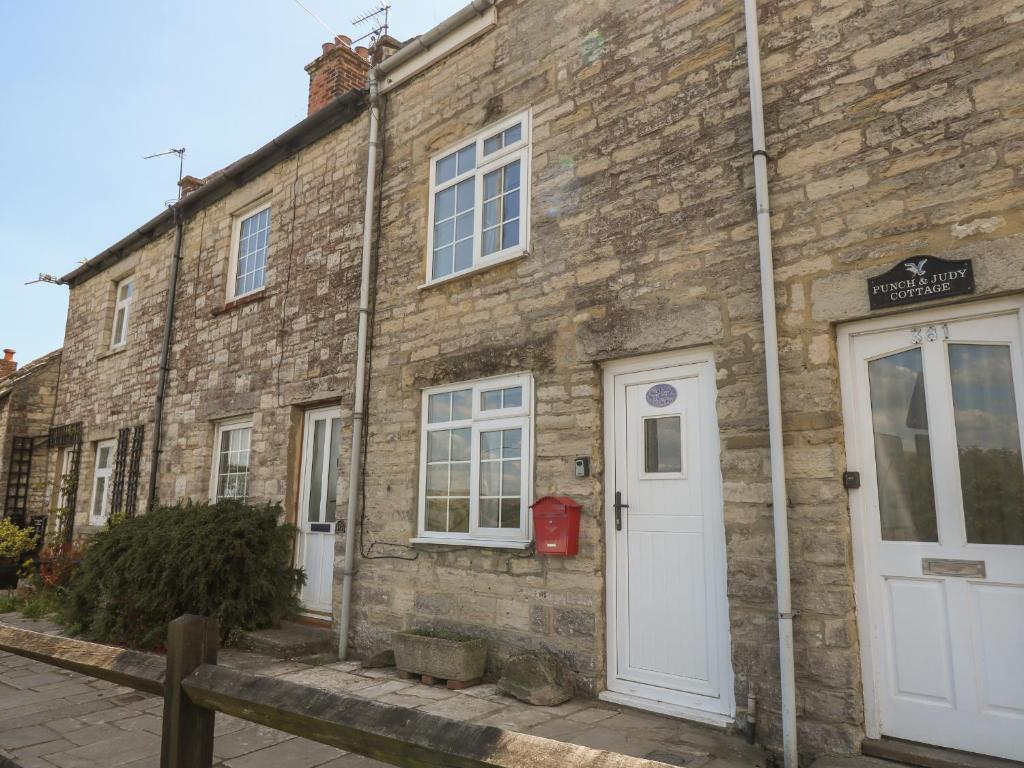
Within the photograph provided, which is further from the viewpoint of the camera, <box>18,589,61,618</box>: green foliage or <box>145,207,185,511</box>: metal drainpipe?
<box>145,207,185,511</box>: metal drainpipe

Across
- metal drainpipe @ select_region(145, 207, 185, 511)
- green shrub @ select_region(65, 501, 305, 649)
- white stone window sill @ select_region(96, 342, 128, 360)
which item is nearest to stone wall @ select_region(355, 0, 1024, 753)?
green shrub @ select_region(65, 501, 305, 649)

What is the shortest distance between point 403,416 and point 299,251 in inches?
123

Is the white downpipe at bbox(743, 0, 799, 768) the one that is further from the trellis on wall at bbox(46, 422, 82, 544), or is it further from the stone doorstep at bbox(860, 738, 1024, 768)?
the trellis on wall at bbox(46, 422, 82, 544)

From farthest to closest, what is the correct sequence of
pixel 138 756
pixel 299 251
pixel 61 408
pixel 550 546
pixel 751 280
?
pixel 61 408 < pixel 299 251 < pixel 550 546 < pixel 751 280 < pixel 138 756

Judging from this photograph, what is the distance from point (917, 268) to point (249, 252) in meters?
8.41

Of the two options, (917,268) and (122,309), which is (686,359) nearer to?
(917,268)

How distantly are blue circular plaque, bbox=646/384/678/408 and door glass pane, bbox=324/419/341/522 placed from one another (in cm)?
391

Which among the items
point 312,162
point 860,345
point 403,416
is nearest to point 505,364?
point 403,416

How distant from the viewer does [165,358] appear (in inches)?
406

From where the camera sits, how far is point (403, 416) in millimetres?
6707

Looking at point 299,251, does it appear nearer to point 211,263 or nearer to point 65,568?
point 211,263

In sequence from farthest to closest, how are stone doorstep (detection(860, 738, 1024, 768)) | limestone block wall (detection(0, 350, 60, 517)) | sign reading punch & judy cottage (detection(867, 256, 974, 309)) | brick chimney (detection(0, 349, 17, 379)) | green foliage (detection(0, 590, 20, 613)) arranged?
brick chimney (detection(0, 349, 17, 379)) → limestone block wall (detection(0, 350, 60, 517)) → green foliage (detection(0, 590, 20, 613)) → sign reading punch & judy cottage (detection(867, 256, 974, 309)) → stone doorstep (detection(860, 738, 1024, 768))

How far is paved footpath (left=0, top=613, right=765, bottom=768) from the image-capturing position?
12.9ft

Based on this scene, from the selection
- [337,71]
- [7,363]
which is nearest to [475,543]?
[337,71]
